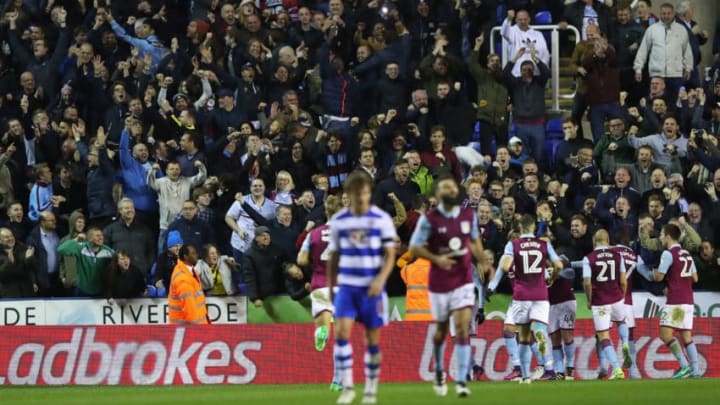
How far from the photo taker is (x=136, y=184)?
26469 millimetres

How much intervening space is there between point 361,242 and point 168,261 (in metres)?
9.54

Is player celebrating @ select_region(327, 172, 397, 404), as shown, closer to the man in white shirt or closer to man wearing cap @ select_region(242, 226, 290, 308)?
man wearing cap @ select_region(242, 226, 290, 308)

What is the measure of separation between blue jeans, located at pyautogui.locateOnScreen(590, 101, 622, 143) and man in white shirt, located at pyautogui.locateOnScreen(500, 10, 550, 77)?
1.17 m

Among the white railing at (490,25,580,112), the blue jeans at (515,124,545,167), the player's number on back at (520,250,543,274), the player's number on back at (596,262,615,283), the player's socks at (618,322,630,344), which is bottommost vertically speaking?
the player's socks at (618,322,630,344)

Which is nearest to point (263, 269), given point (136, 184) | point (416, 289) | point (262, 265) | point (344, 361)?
point (262, 265)

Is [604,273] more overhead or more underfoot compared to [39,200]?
more underfoot

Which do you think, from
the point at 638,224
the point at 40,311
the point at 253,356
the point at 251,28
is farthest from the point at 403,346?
the point at 251,28

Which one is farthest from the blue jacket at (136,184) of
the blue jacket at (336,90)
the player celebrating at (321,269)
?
the player celebrating at (321,269)

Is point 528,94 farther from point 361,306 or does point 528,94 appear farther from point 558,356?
point 361,306

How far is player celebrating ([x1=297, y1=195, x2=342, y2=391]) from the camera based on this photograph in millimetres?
19219

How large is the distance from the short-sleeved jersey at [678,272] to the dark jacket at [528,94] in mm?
5137

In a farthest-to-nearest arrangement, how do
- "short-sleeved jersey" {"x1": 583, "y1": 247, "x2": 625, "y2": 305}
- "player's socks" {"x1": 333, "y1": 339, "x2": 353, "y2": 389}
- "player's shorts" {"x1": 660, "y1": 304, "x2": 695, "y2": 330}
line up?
"player's shorts" {"x1": 660, "y1": 304, "x2": 695, "y2": 330}
"short-sleeved jersey" {"x1": 583, "y1": 247, "x2": 625, "y2": 305}
"player's socks" {"x1": 333, "y1": 339, "x2": 353, "y2": 389}

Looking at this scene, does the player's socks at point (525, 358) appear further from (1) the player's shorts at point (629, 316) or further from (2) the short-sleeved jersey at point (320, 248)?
(2) the short-sleeved jersey at point (320, 248)

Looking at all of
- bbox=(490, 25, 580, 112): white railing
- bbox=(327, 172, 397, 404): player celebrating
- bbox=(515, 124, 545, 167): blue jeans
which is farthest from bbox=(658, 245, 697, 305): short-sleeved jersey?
bbox=(327, 172, 397, 404): player celebrating
